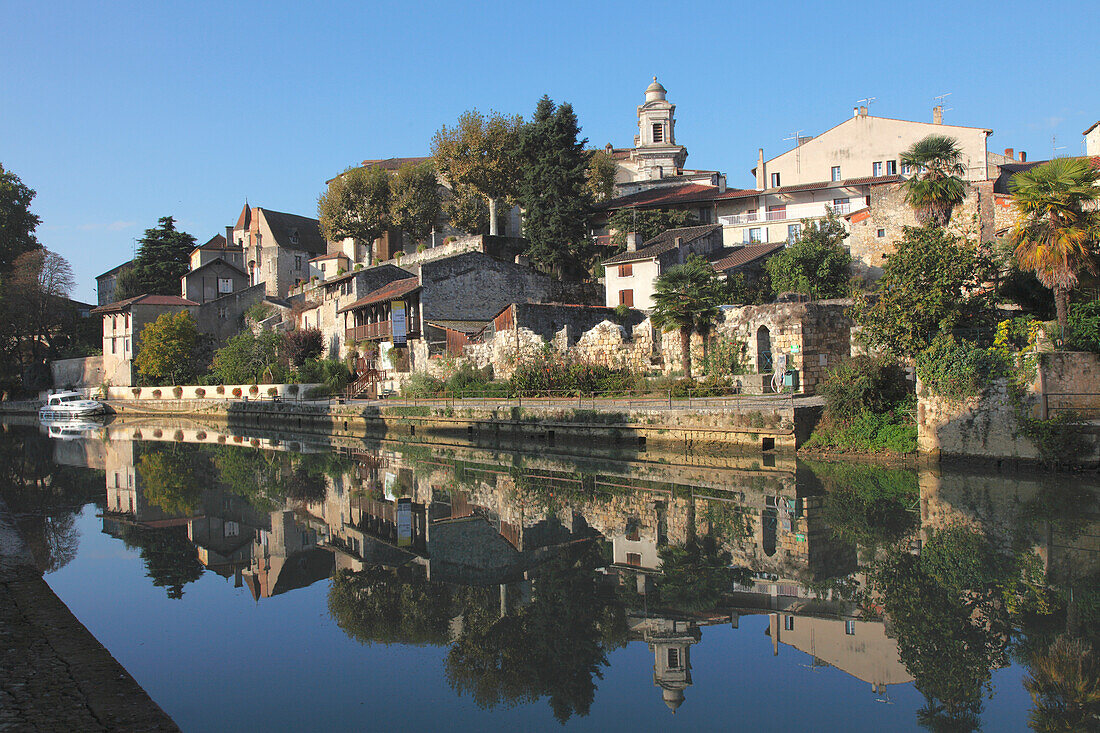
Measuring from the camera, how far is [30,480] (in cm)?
2138

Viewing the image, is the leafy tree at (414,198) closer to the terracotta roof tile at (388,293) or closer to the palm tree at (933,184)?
Result: the terracotta roof tile at (388,293)

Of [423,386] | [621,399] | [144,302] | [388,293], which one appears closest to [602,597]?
[621,399]

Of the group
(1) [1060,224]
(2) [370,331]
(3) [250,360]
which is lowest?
(3) [250,360]

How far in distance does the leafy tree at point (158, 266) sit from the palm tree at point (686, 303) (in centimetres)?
5368

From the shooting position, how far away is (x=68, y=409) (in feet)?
157

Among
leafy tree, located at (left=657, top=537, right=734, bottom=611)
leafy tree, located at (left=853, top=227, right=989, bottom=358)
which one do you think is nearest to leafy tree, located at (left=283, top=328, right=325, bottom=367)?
leafy tree, located at (left=853, top=227, right=989, bottom=358)

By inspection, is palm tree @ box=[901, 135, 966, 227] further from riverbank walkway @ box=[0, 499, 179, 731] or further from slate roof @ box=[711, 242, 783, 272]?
riverbank walkway @ box=[0, 499, 179, 731]

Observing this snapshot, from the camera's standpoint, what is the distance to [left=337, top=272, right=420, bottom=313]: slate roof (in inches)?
1566

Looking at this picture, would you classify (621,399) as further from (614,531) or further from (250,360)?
(250,360)

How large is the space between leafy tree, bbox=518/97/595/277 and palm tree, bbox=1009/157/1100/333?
95.1 ft

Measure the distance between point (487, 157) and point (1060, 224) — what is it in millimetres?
37995

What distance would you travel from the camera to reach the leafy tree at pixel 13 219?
60.4m

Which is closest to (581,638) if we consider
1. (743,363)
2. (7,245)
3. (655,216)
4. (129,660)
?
(129,660)

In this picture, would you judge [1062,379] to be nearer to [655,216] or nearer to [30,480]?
[30,480]
